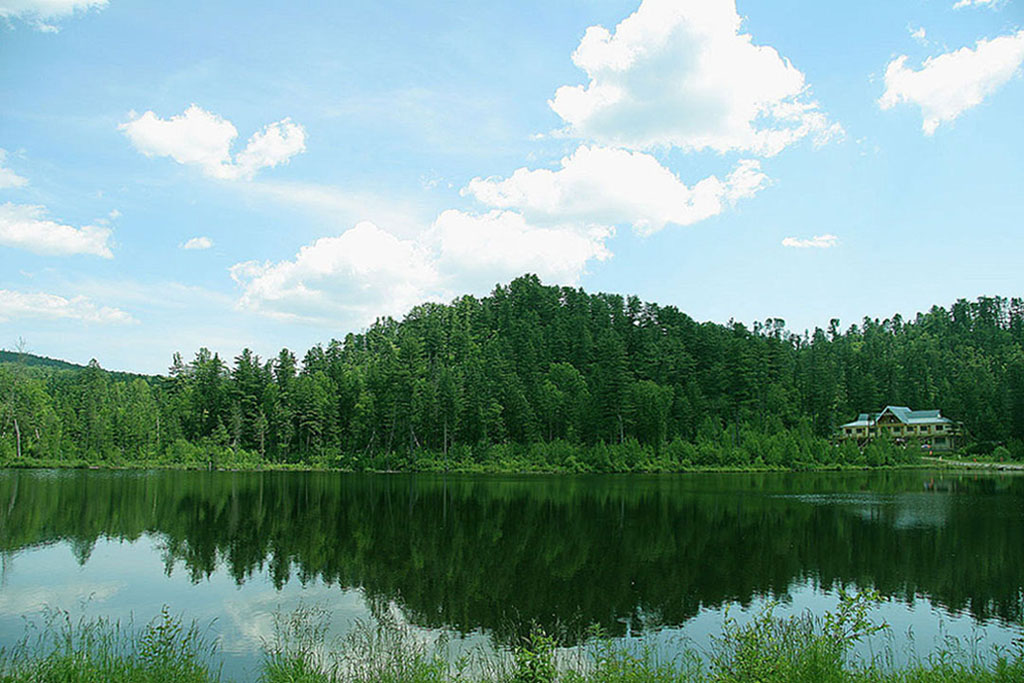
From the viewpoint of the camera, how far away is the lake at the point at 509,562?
16328mm

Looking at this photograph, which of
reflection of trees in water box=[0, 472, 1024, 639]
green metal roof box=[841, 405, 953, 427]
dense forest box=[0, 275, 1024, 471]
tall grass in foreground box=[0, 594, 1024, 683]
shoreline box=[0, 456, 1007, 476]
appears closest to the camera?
tall grass in foreground box=[0, 594, 1024, 683]

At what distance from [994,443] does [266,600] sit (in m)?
105

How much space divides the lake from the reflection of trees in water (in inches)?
5.0

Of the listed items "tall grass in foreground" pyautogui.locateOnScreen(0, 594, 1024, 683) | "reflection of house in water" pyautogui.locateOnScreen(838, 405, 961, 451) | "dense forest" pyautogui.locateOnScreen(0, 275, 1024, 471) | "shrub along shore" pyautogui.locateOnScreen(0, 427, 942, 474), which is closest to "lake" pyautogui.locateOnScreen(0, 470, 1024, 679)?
"tall grass in foreground" pyautogui.locateOnScreen(0, 594, 1024, 683)

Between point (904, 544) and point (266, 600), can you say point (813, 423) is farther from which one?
point (266, 600)

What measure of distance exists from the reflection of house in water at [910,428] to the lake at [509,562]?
212 ft

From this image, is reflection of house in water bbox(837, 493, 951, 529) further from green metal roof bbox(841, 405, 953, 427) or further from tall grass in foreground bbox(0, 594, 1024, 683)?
green metal roof bbox(841, 405, 953, 427)

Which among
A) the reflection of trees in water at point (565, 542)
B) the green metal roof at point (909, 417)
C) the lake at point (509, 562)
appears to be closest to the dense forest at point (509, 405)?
the green metal roof at point (909, 417)

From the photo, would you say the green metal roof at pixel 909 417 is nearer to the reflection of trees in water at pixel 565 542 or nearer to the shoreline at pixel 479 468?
the shoreline at pixel 479 468

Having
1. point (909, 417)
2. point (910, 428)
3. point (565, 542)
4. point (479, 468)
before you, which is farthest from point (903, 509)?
point (909, 417)

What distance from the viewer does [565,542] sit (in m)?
27.1

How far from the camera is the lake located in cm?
1633

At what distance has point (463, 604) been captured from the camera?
17.5 m

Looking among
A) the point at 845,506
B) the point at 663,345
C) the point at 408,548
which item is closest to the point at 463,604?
the point at 408,548
